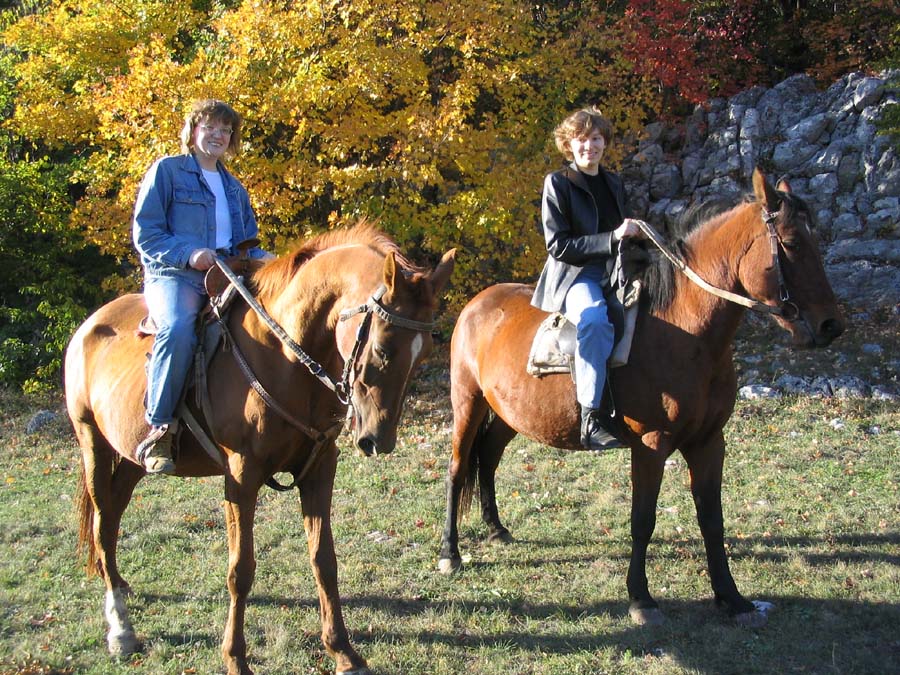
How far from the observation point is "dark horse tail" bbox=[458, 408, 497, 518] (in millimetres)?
5738

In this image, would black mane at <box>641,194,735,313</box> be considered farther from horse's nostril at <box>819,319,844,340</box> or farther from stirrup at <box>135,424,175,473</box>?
stirrup at <box>135,424,175,473</box>

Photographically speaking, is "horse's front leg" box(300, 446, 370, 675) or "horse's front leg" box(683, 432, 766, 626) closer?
"horse's front leg" box(300, 446, 370, 675)

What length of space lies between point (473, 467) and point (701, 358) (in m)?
2.24

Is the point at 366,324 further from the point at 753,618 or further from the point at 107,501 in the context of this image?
the point at 753,618

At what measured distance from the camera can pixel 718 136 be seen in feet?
48.9

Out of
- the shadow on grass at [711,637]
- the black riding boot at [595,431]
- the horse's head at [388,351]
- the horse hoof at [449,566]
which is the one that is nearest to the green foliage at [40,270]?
the horse hoof at [449,566]

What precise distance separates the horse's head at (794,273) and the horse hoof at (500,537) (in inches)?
111

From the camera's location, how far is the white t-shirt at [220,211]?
419 cm

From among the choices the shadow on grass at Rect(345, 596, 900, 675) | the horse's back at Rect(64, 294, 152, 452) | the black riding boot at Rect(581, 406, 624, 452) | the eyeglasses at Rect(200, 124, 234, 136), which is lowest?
the shadow on grass at Rect(345, 596, 900, 675)

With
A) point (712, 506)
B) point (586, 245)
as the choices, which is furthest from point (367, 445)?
point (712, 506)

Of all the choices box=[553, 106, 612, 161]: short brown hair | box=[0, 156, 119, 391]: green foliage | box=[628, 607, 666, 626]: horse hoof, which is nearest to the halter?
box=[553, 106, 612, 161]: short brown hair

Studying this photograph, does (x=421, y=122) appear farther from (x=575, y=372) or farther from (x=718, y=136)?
(x=718, y=136)

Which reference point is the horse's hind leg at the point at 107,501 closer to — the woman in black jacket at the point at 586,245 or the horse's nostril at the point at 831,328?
the woman in black jacket at the point at 586,245

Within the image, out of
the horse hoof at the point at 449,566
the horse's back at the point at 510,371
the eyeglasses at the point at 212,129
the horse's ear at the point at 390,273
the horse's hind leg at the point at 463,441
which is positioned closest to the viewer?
the horse's ear at the point at 390,273
